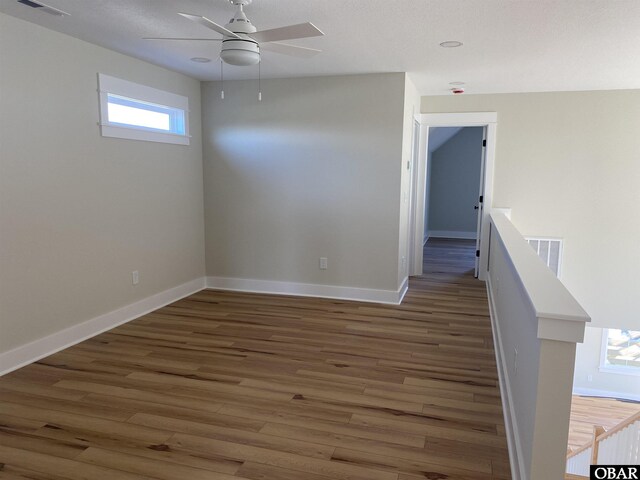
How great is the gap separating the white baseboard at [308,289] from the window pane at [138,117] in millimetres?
1902

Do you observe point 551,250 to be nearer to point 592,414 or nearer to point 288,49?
point 592,414

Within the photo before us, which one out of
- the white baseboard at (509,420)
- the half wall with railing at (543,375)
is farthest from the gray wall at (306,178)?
the half wall with railing at (543,375)

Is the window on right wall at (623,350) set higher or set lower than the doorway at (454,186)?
lower

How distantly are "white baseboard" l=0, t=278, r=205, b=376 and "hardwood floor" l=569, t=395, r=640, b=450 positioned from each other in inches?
206

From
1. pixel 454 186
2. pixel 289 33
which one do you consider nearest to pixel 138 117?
pixel 289 33

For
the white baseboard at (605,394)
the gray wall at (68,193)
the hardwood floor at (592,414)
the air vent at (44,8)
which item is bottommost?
the white baseboard at (605,394)

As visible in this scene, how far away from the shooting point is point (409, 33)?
3299 millimetres

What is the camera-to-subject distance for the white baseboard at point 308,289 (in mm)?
5055

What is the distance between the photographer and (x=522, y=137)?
580 centimetres

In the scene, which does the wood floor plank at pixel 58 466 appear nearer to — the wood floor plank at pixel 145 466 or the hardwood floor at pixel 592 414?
the wood floor plank at pixel 145 466

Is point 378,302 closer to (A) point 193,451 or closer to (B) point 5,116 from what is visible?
(A) point 193,451

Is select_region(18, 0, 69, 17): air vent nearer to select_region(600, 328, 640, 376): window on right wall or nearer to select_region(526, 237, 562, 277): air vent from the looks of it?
select_region(526, 237, 562, 277): air vent

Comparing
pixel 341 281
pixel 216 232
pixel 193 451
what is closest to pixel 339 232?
pixel 341 281

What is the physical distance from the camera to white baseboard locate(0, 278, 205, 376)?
3.30 meters
